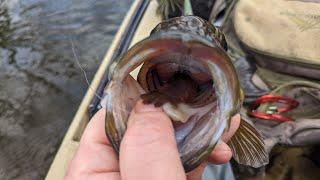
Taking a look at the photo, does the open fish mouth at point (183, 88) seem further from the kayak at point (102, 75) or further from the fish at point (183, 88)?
the kayak at point (102, 75)

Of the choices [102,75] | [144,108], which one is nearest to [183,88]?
[144,108]

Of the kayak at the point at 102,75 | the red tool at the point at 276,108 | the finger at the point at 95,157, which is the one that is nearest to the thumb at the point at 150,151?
the finger at the point at 95,157

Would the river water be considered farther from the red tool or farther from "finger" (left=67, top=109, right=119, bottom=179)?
"finger" (left=67, top=109, right=119, bottom=179)

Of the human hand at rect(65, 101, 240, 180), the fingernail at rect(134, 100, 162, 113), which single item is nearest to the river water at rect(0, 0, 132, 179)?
the human hand at rect(65, 101, 240, 180)

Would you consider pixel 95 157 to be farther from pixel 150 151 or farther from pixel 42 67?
pixel 42 67

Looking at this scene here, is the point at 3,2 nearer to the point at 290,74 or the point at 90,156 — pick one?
the point at 290,74

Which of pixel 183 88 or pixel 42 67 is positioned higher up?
pixel 183 88
